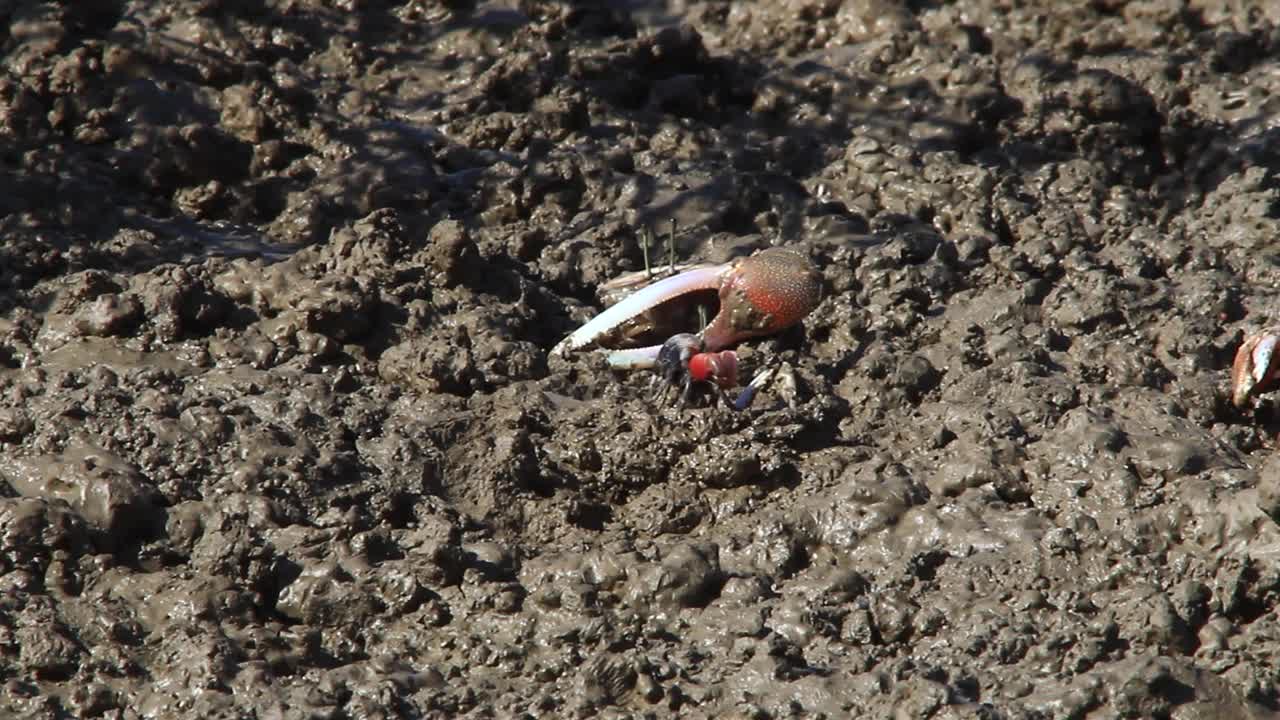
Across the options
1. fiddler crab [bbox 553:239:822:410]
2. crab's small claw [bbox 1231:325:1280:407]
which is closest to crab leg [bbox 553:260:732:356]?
fiddler crab [bbox 553:239:822:410]

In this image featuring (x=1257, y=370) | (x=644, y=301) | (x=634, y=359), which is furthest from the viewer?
(x=644, y=301)

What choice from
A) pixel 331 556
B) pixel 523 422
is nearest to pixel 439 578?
pixel 331 556

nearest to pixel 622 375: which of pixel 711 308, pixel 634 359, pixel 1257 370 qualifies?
pixel 634 359

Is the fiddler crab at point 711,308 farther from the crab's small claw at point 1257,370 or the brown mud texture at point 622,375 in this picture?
the crab's small claw at point 1257,370

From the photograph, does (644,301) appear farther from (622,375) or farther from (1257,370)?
(1257,370)

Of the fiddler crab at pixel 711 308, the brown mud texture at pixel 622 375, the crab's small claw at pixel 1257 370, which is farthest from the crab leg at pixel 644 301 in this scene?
the crab's small claw at pixel 1257 370

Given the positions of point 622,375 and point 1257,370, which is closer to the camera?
point 1257,370
